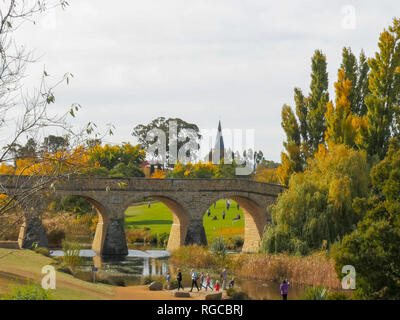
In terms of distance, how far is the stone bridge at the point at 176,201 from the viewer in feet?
145

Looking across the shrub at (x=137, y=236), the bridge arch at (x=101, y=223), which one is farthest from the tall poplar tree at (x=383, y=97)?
the shrub at (x=137, y=236)

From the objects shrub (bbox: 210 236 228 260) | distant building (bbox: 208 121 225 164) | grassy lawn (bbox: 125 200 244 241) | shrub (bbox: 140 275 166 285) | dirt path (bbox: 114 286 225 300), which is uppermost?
distant building (bbox: 208 121 225 164)

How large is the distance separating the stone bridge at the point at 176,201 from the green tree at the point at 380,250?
85.7 feet

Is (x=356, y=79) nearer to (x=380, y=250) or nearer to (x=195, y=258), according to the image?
(x=195, y=258)

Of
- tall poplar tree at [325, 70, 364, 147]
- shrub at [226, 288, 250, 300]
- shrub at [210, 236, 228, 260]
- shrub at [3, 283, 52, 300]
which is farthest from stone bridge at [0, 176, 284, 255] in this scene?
shrub at [3, 283, 52, 300]

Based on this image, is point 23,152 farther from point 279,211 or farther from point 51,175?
point 279,211

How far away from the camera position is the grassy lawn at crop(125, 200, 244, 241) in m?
62.8

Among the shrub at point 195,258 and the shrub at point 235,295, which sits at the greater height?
the shrub at point 195,258

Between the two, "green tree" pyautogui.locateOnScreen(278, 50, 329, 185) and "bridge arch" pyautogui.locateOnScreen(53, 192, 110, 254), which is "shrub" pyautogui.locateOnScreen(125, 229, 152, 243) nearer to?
"bridge arch" pyautogui.locateOnScreen(53, 192, 110, 254)

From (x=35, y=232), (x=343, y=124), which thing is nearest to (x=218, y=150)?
(x=35, y=232)

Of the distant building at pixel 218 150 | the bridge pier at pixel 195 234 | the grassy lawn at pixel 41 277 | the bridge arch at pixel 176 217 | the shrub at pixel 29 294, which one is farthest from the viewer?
the distant building at pixel 218 150

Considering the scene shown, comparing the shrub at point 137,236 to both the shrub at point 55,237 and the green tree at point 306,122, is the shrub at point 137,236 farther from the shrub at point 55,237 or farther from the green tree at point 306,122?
the green tree at point 306,122
